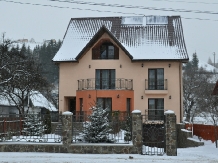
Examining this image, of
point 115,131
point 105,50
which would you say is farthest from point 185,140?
point 105,50

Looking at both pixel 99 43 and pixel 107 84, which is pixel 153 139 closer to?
pixel 107 84

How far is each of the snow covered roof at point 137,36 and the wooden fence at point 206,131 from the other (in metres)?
5.73

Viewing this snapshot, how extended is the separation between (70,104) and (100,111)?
15.6 meters

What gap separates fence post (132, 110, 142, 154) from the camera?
56.2ft

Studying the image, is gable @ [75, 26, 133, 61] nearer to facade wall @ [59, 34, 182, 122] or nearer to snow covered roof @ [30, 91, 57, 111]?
facade wall @ [59, 34, 182, 122]

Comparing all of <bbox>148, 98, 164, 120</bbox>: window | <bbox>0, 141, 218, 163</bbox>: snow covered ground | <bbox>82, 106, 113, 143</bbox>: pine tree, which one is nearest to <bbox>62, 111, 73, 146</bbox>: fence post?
A: <bbox>0, 141, 218, 163</bbox>: snow covered ground

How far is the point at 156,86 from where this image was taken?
30766 mm

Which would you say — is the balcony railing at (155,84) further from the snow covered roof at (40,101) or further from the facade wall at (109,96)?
the snow covered roof at (40,101)

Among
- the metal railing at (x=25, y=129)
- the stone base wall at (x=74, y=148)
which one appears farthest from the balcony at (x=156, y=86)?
the stone base wall at (x=74, y=148)

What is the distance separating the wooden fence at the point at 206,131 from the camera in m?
24.2

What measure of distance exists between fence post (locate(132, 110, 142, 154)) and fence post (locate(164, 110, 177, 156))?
3.95 feet

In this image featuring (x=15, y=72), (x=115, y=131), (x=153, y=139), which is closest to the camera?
(x=115, y=131)

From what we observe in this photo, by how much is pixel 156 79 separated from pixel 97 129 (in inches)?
544

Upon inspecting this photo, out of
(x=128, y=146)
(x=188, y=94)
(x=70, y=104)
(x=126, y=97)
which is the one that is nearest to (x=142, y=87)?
(x=126, y=97)
